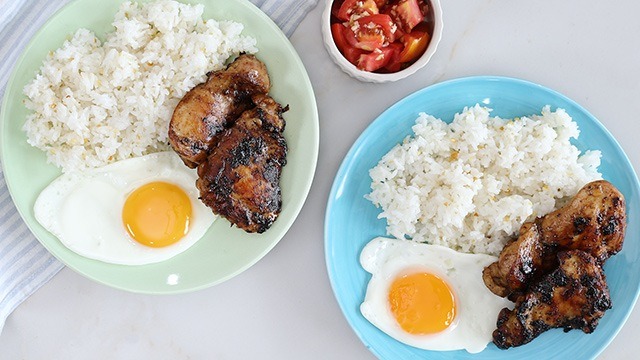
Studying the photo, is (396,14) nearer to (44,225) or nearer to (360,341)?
(360,341)

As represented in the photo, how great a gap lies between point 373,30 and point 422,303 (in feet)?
5.27

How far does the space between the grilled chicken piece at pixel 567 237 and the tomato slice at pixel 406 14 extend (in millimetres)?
1312

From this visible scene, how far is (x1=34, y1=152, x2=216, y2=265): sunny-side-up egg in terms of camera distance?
412cm

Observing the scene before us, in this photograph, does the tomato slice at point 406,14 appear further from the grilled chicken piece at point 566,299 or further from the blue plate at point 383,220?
the grilled chicken piece at point 566,299

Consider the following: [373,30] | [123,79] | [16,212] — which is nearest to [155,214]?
[123,79]

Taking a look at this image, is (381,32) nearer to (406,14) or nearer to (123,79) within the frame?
(406,14)

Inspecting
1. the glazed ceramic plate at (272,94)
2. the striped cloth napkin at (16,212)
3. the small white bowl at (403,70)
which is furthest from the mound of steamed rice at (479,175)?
the striped cloth napkin at (16,212)

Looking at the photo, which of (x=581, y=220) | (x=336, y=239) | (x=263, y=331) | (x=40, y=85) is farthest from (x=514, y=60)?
(x=40, y=85)

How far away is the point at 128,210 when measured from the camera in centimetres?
416

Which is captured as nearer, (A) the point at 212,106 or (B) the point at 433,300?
(A) the point at 212,106

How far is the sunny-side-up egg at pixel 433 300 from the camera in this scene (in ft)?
13.6

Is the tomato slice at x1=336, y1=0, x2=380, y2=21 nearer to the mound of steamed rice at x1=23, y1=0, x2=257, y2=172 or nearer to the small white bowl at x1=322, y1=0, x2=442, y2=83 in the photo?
the small white bowl at x1=322, y1=0, x2=442, y2=83

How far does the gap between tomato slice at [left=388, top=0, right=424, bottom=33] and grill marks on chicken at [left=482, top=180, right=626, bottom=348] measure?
132cm

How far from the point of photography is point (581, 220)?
3834 millimetres
